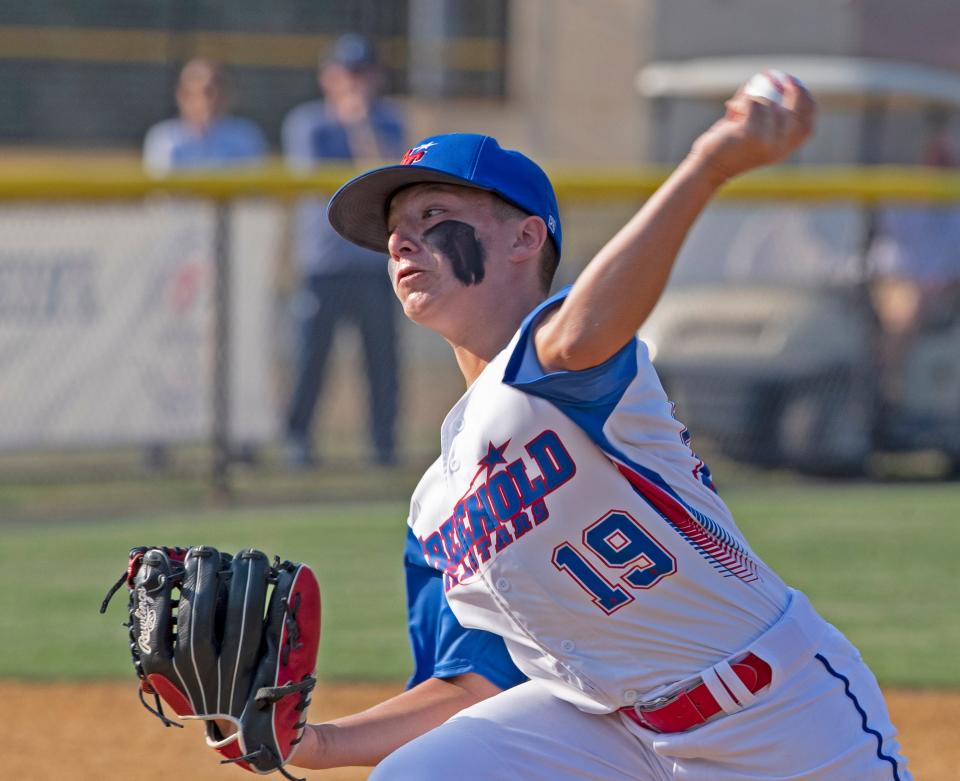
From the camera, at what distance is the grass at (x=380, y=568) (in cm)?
570

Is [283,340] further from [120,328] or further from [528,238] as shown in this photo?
[528,238]

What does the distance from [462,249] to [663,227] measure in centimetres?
51

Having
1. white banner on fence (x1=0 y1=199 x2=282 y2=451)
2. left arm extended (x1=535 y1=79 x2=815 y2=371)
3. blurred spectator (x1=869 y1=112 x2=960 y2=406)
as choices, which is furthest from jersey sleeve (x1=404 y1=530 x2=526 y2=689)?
blurred spectator (x1=869 y1=112 x2=960 y2=406)

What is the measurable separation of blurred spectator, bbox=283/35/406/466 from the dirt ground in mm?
3497

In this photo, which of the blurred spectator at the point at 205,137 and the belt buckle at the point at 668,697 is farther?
the blurred spectator at the point at 205,137

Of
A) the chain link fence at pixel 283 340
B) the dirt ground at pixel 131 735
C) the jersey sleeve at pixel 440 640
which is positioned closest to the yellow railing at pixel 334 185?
the chain link fence at pixel 283 340

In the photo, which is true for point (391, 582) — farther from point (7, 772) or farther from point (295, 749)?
point (295, 749)

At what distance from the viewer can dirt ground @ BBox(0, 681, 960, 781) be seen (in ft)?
14.8

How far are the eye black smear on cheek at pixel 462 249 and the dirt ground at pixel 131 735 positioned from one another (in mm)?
2295

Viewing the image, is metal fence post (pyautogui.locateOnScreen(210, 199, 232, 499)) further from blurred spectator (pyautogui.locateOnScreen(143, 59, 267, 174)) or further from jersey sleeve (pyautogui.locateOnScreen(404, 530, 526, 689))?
jersey sleeve (pyautogui.locateOnScreen(404, 530, 526, 689))

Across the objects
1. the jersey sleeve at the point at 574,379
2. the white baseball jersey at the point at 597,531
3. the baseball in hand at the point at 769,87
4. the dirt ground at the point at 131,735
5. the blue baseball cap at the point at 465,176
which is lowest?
the dirt ground at the point at 131,735

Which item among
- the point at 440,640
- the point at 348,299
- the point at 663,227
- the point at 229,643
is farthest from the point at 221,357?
the point at 663,227

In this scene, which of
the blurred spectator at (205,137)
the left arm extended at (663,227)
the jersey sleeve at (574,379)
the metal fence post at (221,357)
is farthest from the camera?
the blurred spectator at (205,137)

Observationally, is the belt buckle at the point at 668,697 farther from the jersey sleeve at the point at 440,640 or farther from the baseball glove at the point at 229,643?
the baseball glove at the point at 229,643
